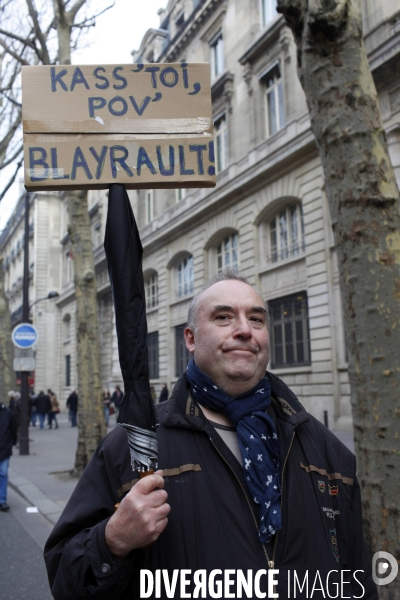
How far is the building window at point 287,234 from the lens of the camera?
731 inches

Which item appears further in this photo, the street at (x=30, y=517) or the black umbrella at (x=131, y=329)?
the street at (x=30, y=517)

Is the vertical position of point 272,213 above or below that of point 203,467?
above

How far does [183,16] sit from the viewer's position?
92.9 ft

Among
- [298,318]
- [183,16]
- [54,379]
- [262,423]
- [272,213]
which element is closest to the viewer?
[262,423]

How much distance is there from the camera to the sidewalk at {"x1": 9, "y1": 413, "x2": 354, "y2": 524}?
320 inches

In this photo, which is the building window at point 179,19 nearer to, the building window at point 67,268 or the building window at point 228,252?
the building window at point 228,252

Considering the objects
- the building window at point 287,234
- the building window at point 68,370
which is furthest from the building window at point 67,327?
the building window at point 287,234

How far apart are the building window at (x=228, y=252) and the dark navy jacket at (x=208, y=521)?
1959 centimetres

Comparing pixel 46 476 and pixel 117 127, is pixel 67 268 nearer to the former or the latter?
pixel 46 476

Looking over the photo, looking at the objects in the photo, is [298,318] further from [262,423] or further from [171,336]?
[262,423]

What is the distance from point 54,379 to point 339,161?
44.8m

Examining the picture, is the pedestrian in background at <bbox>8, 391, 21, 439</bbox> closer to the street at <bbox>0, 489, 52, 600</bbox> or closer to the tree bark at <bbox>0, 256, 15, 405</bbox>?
the tree bark at <bbox>0, 256, 15, 405</bbox>

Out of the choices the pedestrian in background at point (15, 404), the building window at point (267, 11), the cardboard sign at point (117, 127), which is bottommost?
the pedestrian in background at point (15, 404)

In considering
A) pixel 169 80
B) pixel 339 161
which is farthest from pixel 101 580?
pixel 339 161
